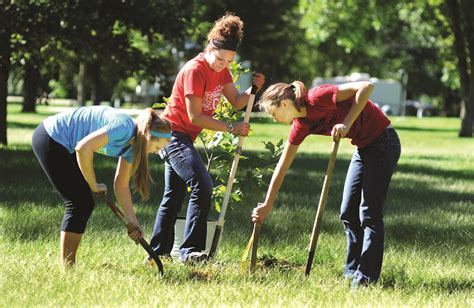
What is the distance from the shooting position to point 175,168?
615 cm

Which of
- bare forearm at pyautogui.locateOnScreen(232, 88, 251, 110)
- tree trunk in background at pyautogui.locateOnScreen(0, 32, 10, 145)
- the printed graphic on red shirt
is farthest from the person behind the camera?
tree trunk in background at pyautogui.locateOnScreen(0, 32, 10, 145)

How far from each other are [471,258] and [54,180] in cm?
342

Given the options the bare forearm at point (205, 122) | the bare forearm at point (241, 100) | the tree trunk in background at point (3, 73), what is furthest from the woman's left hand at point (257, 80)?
the tree trunk in background at point (3, 73)

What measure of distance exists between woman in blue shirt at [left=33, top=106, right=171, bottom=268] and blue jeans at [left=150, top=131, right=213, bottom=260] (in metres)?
0.52

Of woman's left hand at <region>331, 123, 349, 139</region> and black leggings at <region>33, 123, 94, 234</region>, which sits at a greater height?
woman's left hand at <region>331, 123, 349, 139</region>

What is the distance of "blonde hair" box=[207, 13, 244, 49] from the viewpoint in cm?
604

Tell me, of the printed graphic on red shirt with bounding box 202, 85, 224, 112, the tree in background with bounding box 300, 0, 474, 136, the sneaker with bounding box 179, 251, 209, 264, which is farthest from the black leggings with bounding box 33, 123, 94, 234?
the tree in background with bounding box 300, 0, 474, 136

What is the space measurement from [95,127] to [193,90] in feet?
2.72

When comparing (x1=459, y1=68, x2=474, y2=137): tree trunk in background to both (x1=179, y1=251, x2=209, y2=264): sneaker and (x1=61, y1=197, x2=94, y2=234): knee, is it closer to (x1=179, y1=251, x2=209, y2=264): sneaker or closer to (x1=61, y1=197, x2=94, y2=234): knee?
(x1=179, y1=251, x2=209, y2=264): sneaker

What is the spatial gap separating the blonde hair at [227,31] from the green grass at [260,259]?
159 cm

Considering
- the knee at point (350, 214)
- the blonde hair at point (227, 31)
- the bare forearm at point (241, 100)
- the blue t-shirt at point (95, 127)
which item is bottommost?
the knee at point (350, 214)

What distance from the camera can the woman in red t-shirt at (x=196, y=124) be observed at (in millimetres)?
6027

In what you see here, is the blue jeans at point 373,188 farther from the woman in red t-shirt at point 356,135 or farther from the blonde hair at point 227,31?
the blonde hair at point 227,31

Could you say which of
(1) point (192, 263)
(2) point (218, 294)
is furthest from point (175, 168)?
(2) point (218, 294)
